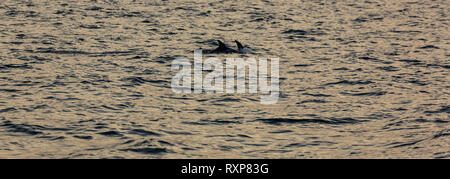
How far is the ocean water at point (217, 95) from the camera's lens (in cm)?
1491

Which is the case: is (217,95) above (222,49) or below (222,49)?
below

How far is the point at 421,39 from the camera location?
28844 mm

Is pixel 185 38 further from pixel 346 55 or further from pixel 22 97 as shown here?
pixel 22 97

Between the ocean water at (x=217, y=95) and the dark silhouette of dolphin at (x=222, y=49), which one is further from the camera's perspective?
the dark silhouette of dolphin at (x=222, y=49)

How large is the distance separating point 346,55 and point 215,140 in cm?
1144

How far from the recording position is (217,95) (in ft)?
64.0

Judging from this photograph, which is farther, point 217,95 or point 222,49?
point 222,49

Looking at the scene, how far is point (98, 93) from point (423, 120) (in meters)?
9.04

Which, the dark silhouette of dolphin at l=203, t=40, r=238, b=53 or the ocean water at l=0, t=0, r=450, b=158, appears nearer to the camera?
the ocean water at l=0, t=0, r=450, b=158

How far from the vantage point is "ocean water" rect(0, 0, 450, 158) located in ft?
48.9
